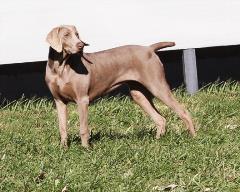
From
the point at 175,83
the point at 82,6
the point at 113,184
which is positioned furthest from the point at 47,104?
the point at 113,184

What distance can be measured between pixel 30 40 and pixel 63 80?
2.59 metres

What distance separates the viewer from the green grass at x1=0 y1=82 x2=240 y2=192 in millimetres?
5734

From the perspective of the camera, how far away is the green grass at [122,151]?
5.73 meters

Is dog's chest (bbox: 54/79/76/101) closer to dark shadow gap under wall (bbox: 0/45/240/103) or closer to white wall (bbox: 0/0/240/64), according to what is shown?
white wall (bbox: 0/0/240/64)

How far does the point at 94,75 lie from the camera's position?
721 centimetres

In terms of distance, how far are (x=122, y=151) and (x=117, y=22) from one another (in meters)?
3.39

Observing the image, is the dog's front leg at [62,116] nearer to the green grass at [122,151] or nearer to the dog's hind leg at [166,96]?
the green grass at [122,151]

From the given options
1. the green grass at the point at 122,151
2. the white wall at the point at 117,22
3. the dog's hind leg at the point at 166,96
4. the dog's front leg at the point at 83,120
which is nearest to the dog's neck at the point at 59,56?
the dog's front leg at the point at 83,120

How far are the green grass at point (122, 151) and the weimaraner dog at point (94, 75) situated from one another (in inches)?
11.8

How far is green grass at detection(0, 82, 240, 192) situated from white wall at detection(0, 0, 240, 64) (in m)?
0.86

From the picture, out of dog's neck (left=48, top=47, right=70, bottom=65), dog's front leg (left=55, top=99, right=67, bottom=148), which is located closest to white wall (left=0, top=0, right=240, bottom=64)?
dog's front leg (left=55, top=99, right=67, bottom=148)

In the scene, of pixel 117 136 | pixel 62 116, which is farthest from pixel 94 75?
pixel 117 136

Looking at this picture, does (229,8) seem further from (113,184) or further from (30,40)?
(113,184)

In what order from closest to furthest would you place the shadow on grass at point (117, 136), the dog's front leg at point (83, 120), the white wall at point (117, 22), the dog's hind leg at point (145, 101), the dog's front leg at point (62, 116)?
1. the dog's front leg at point (83, 120)
2. the dog's front leg at point (62, 116)
3. the shadow on grass at point (117, 136)
4. the dog's hind leg at point (145, 101)
5. the white wall at point (117, 22)
